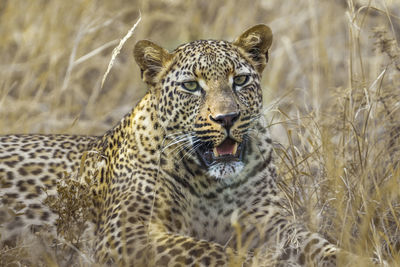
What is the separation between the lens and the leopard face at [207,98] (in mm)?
5359

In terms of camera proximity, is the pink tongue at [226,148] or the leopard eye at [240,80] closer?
the pink tongue at [226,148]

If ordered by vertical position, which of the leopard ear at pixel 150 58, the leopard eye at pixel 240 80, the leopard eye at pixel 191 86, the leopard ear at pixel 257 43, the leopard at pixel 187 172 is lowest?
the leopard at pixel 187 172

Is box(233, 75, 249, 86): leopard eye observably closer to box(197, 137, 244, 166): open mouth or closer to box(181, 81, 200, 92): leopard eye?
box(181, 81, 200, 92): leopard eye

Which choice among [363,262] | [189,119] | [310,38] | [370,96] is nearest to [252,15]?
[310,38]

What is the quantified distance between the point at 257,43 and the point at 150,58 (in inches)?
33.8

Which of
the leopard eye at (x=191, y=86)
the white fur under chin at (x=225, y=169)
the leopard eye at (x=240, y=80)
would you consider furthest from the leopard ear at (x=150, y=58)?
the white fur under chin at (x=225, y=169)

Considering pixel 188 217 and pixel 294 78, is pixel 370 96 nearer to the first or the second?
pixel 188 217

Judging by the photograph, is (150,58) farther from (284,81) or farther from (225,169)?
(284,81)

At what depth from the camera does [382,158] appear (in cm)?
618

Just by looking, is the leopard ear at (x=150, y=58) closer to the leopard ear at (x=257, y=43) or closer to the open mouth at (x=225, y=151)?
the leopard ear at (x=257, y=43)

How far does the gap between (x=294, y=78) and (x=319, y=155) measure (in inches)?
190

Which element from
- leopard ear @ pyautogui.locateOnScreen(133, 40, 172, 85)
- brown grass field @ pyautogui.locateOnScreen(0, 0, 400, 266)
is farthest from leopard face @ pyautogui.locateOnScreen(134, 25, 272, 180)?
brown grass field @ pyautogui.locateOnScreen(0, 0, 400, 266)

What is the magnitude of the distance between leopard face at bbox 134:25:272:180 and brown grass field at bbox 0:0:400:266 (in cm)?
50

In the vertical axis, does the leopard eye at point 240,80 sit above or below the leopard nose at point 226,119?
above
